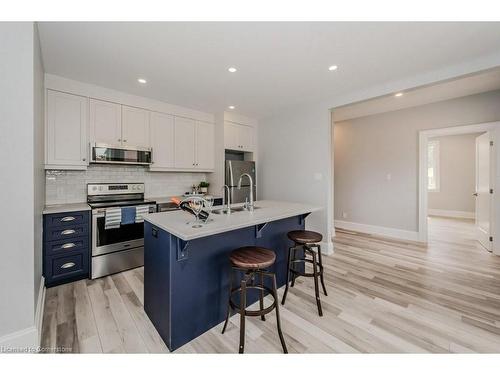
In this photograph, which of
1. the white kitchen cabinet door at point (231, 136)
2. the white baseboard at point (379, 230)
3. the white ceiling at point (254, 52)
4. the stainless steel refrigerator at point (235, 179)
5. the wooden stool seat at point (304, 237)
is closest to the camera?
the white ceiling at point (254, 52)

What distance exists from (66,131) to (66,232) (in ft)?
4.19

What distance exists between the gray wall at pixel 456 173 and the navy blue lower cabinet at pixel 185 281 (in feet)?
24.3

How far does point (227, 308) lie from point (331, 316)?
3.07 feet

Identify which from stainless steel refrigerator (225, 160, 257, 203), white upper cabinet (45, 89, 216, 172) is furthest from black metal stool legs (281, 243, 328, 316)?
white upper cabinet (45, 89, 216, 172)

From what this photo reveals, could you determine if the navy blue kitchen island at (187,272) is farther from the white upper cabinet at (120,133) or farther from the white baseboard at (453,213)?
the white baseboard at (453,213)

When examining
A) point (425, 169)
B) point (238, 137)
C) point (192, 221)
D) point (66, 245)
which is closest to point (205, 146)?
point (238, 137)

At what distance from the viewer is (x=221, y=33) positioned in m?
1.88

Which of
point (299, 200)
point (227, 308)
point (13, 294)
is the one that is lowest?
point (227, 308)

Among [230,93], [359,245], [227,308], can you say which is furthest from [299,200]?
[227,308]

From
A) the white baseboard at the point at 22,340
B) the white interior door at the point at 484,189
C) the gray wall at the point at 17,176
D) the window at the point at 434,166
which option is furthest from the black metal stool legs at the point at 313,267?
Answer: the window at the point at 434,166

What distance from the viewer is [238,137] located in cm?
438

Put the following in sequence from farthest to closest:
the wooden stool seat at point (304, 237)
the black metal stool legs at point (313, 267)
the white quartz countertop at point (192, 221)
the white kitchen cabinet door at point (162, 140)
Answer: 1. the white kitchen cabinet door at point (162, 140)
2. the wooden stool seat at point (304, 237)
3. the black metal stool legs at point (313, 267)
4. the white quartz countertop at point (192, 221)

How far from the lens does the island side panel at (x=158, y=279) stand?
1.60 m

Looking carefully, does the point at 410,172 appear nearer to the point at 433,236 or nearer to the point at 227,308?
the point at 433,236
